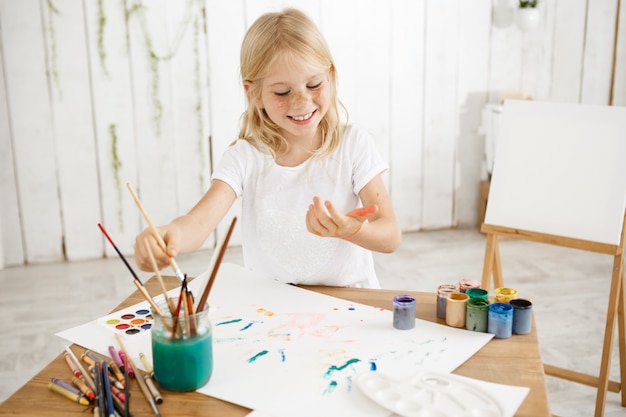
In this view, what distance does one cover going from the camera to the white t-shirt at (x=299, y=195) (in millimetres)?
1541

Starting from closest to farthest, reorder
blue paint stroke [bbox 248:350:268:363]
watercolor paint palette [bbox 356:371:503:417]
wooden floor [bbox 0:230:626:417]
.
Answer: watercolor paint palette [bbox 356:371:503:417], blue paint stroke [bbox 248:350:268:363], wooden floor [bbox 0:230:626:417]

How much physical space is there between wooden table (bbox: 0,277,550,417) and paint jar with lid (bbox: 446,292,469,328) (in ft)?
0.24

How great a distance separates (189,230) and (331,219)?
1.17 ft

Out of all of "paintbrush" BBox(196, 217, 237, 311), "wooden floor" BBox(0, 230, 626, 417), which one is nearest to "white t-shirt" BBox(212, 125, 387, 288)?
"paintbrush" BBox(196, 217, 237, 311)

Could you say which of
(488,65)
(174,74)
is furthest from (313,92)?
→ (488,65)

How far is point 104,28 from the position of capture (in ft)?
10.1

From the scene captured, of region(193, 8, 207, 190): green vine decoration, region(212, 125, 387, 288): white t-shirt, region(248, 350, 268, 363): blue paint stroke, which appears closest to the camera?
region(248, 350, 268, 363): blue paint stroke

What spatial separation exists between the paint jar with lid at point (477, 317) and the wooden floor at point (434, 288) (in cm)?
99

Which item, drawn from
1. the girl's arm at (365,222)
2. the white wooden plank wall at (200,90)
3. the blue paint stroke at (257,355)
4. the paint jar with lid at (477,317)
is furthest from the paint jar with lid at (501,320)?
the white wooden plank wall at (200,90)

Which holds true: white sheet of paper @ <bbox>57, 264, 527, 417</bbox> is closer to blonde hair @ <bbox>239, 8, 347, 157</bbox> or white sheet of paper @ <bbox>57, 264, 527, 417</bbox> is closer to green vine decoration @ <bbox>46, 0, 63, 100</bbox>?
blonde hair @ <bbox>239, 8, 347, 157</bbox>

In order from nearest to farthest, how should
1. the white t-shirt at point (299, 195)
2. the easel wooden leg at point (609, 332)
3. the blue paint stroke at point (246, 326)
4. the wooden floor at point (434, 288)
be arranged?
1. the blue paint stroke at point (246, 326)
2. the white t-shirt at point (299, 195)
3. the easel wooden leg at point (609, 332)
4. the wooden floor at point (434, 288)

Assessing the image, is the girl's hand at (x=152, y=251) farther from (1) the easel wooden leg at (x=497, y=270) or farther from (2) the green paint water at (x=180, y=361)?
(1) the easel wooden leg at (x=497, y=270)

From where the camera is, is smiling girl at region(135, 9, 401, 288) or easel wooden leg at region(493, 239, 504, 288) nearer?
smiling girl at region(135, 9, 401, 288)

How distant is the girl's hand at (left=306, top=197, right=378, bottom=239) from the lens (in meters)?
1.11
